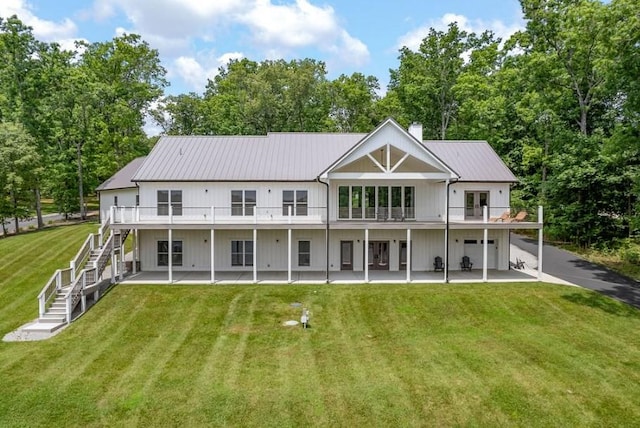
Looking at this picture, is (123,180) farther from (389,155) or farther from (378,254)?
(389,155)

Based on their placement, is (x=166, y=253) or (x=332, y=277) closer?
(x=332, y=277)

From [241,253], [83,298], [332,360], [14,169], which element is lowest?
[332,360]

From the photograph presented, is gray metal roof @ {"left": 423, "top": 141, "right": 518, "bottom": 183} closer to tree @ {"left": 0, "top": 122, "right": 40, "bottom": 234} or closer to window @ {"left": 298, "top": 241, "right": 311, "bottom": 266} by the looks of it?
window @ {"left": 298, "top": 241, "right": 311, "bottom": 266}

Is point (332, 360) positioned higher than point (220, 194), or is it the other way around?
point (220, 194)

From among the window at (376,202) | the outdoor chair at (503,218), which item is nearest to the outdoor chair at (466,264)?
the outdoor chair at (503,218)

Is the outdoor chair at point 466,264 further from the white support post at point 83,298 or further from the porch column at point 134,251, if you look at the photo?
the white support post at point 83,298

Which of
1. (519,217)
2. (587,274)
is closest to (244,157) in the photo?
(519,217)
